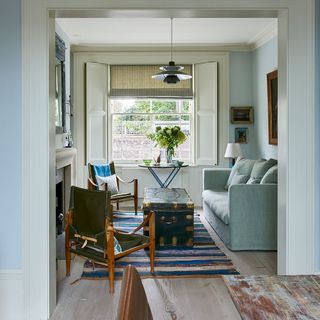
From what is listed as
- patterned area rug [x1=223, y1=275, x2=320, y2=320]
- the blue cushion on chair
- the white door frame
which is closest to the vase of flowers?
the blue cushion on chair

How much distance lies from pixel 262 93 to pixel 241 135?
2.88 feet

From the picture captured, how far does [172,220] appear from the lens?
4758 mm

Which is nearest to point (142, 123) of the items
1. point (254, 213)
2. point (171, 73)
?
point (171, 73)

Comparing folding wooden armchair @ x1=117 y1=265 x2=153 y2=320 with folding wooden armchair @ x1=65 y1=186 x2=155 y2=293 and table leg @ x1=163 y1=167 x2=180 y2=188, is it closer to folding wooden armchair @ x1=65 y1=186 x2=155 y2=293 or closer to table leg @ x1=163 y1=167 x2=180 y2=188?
folding wooden armchair @ x1=65 y1=186 x2=155 y2=293

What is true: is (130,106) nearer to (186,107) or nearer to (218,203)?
(186,107)

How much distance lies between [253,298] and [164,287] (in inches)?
94.5

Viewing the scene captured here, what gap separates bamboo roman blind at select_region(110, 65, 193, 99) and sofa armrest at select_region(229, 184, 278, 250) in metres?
3.19

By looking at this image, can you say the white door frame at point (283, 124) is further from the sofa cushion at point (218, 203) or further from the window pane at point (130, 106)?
the window pane at point (130, 106)

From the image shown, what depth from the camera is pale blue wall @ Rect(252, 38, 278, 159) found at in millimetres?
6484

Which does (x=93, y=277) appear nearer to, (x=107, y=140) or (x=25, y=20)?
(x=25, y=20)

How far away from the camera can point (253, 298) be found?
4.30ft

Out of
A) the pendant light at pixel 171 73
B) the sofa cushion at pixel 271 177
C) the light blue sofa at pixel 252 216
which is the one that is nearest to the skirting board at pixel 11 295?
the light blue sofa at pixel 252 216

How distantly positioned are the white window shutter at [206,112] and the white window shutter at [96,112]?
1.60 metres

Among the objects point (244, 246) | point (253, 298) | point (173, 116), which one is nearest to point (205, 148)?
point (173, 116)
